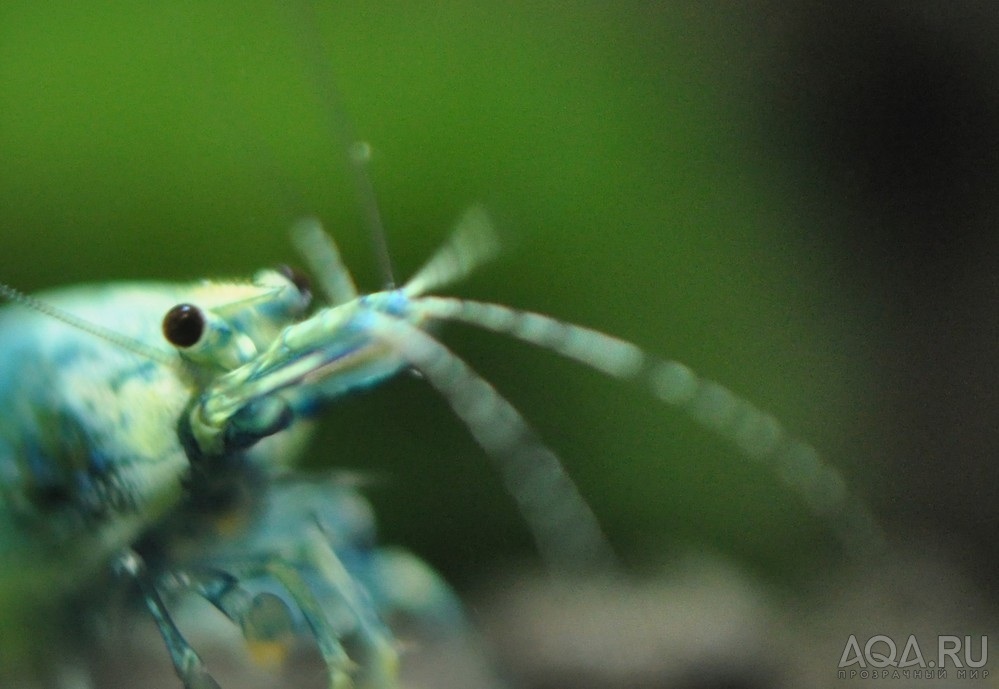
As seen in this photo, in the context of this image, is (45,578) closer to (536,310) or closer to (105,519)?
(105,519)

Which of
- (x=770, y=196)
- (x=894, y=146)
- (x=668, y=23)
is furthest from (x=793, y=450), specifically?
(x=668, y=23)

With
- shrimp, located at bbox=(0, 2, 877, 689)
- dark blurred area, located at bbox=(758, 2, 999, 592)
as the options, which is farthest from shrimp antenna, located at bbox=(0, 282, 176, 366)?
dark blurred area, located at bbox=(758, 2, 999, 592)

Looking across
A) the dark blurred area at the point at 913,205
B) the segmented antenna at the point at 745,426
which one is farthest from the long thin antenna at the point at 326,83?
the dark blurred area at the point at 913,205

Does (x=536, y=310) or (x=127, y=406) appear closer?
(x=127, y=406)

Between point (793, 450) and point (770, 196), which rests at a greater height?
point (770, 196)

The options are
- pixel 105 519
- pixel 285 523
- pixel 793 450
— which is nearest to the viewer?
pixel 105 519

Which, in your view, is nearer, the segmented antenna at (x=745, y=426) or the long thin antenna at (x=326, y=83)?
the segmented antenna at (x=745, y=426)

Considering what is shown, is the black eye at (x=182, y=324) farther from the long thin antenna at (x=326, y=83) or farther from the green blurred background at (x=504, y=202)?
the long thin antenna at (x=326, y=83)
